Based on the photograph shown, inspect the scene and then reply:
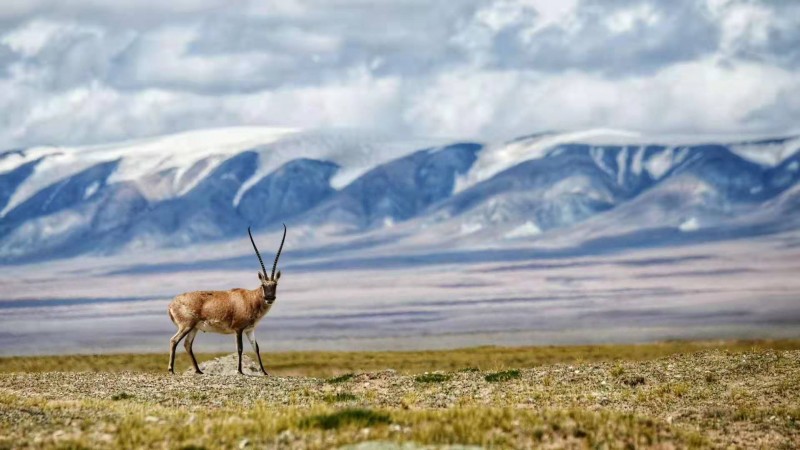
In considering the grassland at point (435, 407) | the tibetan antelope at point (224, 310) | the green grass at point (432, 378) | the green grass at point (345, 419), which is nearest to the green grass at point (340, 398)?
the grassland at point (435, 407)

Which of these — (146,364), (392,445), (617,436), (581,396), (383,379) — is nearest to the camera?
(392,445)

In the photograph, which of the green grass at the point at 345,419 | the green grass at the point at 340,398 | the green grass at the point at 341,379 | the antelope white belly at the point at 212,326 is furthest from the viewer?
the antelope white belly at the point at 212,326

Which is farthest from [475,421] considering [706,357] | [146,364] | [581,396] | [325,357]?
[325,357]

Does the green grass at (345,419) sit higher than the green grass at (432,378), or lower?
lower

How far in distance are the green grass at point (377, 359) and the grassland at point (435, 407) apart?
44.6 meters

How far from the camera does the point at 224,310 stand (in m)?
46.2

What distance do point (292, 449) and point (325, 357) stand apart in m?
92.4

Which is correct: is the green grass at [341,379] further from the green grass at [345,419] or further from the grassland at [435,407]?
the green grass at [345,419]

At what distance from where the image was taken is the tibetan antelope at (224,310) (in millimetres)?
46188

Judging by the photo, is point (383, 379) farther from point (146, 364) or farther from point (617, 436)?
point (146, 364)

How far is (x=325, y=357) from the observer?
11525 centimetres

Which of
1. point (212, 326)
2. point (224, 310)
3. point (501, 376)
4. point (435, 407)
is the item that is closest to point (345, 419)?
point (435, 407)

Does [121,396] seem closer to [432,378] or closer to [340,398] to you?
[340,398]

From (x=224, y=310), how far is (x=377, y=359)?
202ft
